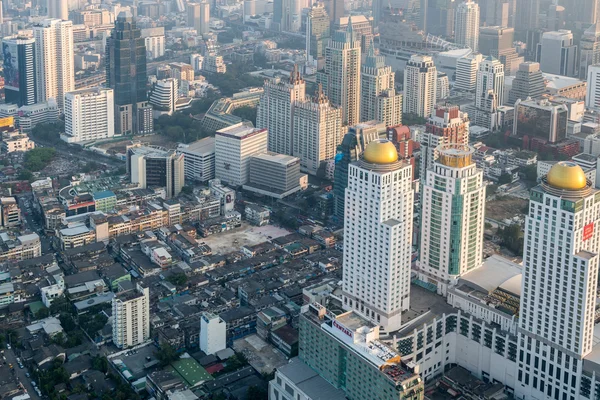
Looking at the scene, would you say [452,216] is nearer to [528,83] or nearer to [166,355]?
[166,355]

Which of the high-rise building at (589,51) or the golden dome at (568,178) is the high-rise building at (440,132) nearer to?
the golden dome at (568,178)

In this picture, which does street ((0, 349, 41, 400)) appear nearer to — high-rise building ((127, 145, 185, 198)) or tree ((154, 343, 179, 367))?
tree ((154, 343, 179, 367))

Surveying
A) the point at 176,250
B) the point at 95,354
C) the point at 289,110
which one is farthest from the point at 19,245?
the point at 289,110

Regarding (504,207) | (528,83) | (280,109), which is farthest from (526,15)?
(504,207)

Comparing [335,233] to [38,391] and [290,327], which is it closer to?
[290,327]

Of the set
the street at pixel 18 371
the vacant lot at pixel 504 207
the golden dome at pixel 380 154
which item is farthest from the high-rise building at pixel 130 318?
the vacant lot at pixel 504 207

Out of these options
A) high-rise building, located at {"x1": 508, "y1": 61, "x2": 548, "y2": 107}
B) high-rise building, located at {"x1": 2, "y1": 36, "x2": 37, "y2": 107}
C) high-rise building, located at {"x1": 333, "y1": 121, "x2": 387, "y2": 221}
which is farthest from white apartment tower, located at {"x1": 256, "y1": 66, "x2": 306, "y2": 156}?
high-rise building, located at {"x1": 2, "y1": 36, "x2": 37, "y2": 107}

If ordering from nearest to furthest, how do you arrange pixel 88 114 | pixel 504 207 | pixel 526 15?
pixel 504 207, pixel 88 114, pixel 526 15
